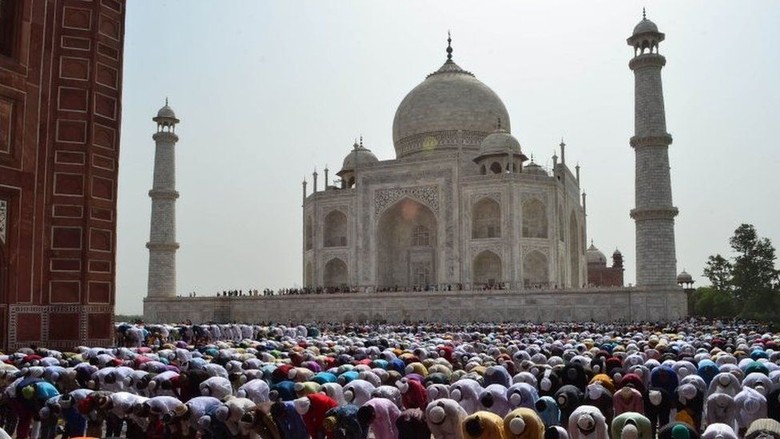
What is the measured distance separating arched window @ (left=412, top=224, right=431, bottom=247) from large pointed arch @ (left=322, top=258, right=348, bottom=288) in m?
3.53

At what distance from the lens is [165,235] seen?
35.3 meters

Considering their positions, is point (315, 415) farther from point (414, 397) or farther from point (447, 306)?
point (447, 306)

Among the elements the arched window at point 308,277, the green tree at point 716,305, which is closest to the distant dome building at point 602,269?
the green tree at point 716,305

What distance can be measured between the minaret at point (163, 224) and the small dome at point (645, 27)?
70.4 feet

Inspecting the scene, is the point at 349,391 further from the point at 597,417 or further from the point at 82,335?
the point at 82,335

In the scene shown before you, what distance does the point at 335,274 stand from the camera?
36.2 m

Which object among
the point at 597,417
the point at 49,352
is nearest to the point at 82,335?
the point at 49,352

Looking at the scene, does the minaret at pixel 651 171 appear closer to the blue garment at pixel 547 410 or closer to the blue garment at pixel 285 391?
the blue garment at pixel 547 410

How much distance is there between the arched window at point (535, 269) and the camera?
3225 cm

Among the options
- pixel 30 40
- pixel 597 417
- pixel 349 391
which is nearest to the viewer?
pixel 597 417

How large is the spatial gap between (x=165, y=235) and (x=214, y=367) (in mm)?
27443

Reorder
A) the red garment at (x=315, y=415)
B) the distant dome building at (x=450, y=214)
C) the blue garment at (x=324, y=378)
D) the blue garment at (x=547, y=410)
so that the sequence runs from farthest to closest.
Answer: the distant dome building at (x=450, y=214) → the blue garment at (x=324, y=378) → the blue garment at (x=547, y=410) → the red garment at (x=315, y=415)

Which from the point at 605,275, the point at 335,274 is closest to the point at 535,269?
the point at 335,274

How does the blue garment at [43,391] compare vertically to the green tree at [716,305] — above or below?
below
